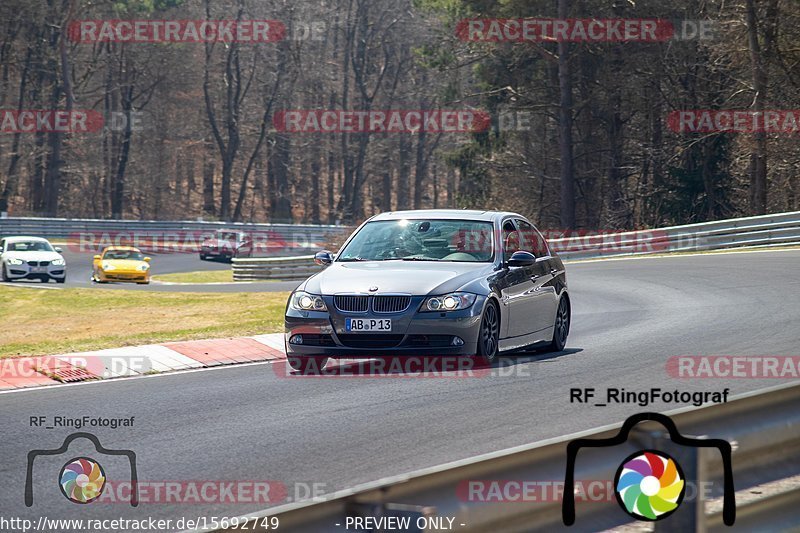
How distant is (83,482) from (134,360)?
19.0 feet

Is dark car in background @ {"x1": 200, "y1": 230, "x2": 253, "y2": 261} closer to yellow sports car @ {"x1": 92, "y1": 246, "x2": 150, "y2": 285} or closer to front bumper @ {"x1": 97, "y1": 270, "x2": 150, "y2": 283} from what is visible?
yellow sports car @ {"x1": 92, "y1": 246, "x2": 150, "y2": 285}

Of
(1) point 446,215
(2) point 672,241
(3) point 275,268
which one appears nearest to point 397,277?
(1) point 446,215

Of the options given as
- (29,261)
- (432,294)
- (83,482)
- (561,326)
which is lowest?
(29,261)

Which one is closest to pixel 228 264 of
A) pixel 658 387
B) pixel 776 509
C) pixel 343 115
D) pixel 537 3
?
pixel 537 3

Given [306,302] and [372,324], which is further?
[306,302]

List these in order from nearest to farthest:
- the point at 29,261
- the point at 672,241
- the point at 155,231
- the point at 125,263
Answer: the point at 672,241 < the point at 29,261 < the point at 125,263 < the point at 155,231

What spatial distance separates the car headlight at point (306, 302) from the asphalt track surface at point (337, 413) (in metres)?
0.67

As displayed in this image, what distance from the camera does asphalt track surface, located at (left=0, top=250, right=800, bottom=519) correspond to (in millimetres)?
6883

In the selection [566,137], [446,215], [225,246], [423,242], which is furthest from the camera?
[225,246]

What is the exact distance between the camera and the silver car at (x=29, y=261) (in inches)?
1395

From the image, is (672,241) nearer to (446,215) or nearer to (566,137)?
(566,137)

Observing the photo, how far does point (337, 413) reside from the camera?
349 inches

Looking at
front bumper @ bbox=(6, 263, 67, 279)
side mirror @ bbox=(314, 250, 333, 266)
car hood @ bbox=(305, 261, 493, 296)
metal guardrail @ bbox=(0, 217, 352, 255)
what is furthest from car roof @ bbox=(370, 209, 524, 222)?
metal guardrail @ bbox=(0, 217, 352, 255)

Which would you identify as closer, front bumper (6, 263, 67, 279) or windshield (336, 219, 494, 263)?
windshield (336, 219, 494, 263)
